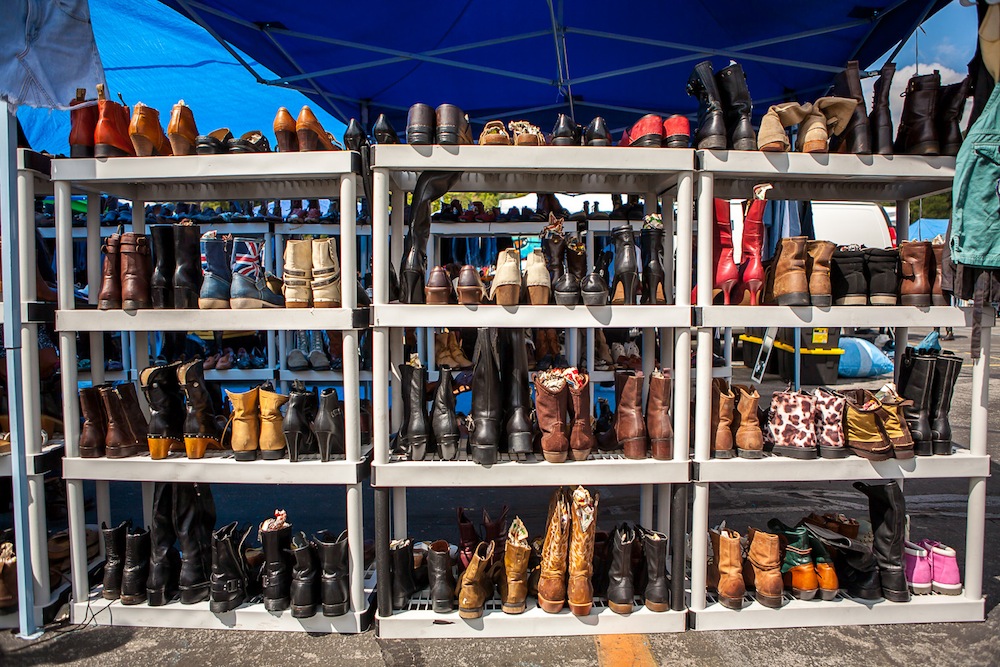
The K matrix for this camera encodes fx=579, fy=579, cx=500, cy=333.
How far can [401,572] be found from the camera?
3.00m

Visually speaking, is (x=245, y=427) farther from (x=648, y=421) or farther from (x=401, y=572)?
(x=648, y=421)

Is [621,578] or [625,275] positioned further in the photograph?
[625,275]

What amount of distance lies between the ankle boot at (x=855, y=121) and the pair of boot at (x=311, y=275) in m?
2.72

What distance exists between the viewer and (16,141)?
2.85m

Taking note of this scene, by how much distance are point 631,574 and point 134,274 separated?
116 inches

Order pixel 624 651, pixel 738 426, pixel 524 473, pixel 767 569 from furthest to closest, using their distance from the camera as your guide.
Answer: pixel 738 426 < pixel 767 569 < pixel 524 473 < pixel 624 651

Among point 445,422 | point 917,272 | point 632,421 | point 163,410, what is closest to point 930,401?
point 917,272

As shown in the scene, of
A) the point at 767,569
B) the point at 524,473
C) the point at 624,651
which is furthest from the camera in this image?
the point at 767,569

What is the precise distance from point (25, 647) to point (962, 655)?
14.6 feet

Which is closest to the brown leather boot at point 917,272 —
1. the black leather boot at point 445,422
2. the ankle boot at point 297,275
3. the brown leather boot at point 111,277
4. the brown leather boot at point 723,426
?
the brown leather boot at point 723,426

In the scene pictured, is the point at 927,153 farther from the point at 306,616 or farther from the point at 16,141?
the point at 16,141

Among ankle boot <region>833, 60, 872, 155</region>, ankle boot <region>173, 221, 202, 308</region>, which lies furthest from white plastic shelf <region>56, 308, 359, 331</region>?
ankle boot <region>833, 60, 872, 155</region>

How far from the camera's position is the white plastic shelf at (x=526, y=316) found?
9.16ft

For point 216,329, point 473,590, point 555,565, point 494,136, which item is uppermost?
point 494,136
